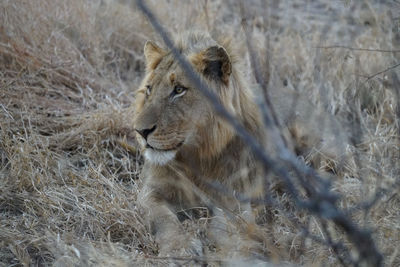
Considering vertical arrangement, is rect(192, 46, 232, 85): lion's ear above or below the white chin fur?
above

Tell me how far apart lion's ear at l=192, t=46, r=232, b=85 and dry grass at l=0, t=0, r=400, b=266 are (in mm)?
485

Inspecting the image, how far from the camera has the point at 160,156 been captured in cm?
349

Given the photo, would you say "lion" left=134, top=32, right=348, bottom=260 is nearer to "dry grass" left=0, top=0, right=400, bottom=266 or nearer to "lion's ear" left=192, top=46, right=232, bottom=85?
"lion's ear" left=192, top=46, right=232, bottom=85

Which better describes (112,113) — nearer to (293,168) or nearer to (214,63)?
(214,63)

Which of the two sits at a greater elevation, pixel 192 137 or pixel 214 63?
pixel 214 63

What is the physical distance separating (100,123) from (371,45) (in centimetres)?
314

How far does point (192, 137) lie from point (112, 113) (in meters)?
1.52

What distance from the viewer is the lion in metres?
3.48

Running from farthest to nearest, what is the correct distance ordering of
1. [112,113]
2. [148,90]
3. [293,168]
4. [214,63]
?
[112,113] < [148,90] < [214,63] < [293,168]

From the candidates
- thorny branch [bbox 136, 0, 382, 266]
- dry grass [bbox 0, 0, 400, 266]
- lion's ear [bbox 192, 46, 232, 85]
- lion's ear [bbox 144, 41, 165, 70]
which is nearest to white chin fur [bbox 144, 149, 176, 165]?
dry grass [bbox 0, 0, 400, 266]

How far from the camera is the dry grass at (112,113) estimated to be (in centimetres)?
314

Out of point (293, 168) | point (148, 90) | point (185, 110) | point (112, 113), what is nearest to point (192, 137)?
point (185, 110)

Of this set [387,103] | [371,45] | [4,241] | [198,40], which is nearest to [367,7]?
[371,45]

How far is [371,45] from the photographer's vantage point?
618cm
